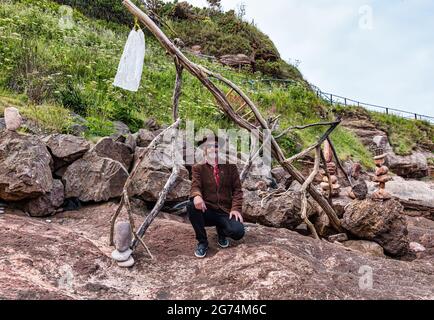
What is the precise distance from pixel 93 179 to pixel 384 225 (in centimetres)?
327

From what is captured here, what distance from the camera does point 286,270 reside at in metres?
2.40

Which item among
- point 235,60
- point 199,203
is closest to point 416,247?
point 199,203

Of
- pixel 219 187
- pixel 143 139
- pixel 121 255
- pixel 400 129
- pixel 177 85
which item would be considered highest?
pixel 400 129

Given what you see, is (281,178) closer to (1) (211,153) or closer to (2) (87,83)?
(1) (211,153)

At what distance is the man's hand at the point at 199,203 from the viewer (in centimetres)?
289

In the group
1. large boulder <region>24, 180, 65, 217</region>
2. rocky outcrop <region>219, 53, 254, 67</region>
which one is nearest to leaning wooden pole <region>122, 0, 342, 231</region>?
large boulder <region>24, 180, 65, 217</region>

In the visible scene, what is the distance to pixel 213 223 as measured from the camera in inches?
122

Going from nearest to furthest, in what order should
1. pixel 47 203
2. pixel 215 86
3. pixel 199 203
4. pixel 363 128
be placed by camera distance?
pixel 199 203 → pixel 215 86 → pixel 47 203 → pixel 363 128

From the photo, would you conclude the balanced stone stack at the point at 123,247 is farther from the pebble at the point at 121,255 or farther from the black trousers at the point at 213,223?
the black trousers at the point at 213,223

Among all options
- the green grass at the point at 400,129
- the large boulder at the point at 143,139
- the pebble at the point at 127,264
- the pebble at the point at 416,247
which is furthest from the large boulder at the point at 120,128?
the green grass at the point at 400,129

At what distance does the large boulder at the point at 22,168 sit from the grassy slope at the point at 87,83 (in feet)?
3.73

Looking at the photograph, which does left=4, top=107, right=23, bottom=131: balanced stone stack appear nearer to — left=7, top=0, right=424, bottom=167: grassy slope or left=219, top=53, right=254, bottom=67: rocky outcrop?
left=7, top=0, right=424, bottom=167: grassy slope
